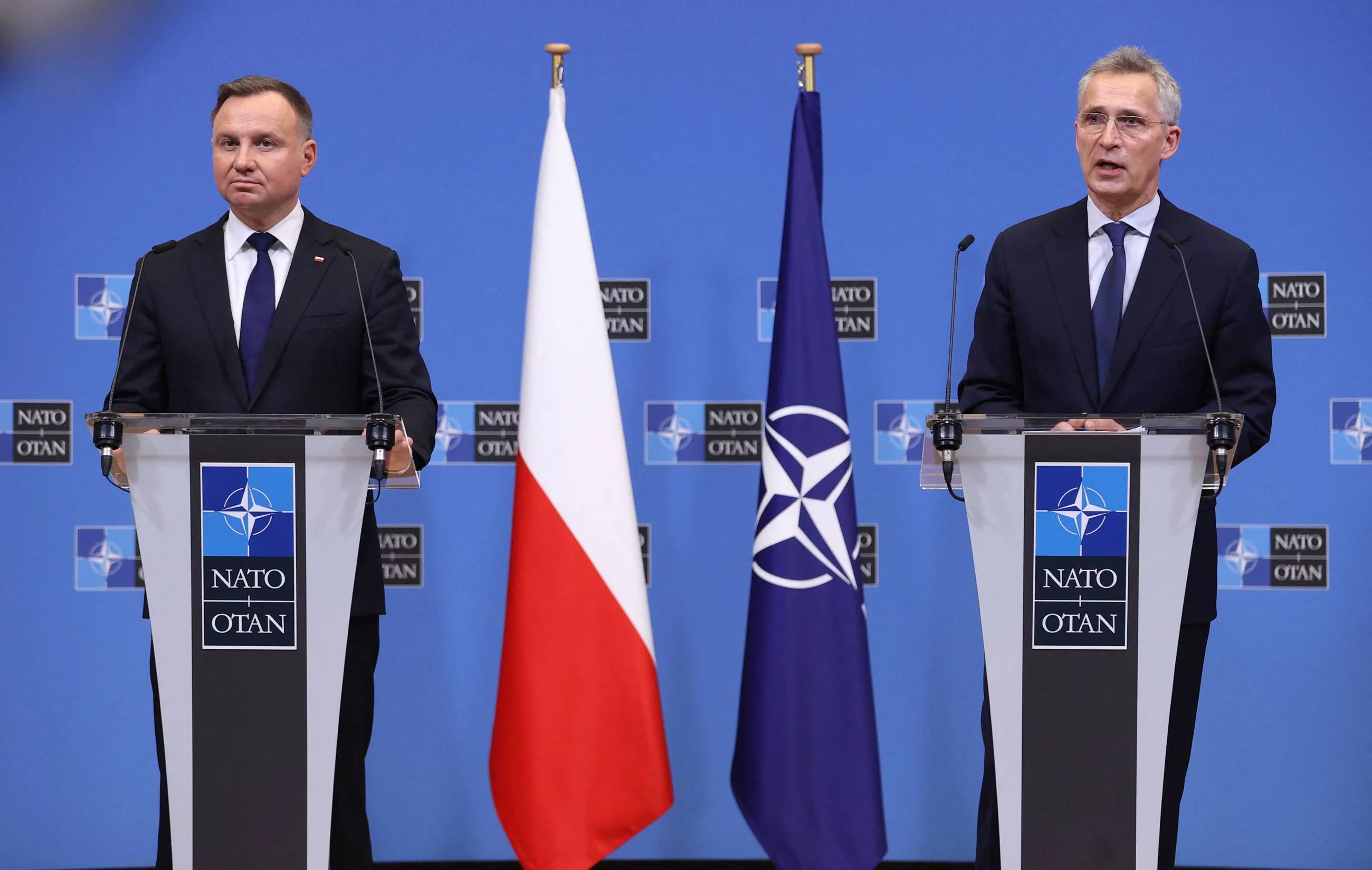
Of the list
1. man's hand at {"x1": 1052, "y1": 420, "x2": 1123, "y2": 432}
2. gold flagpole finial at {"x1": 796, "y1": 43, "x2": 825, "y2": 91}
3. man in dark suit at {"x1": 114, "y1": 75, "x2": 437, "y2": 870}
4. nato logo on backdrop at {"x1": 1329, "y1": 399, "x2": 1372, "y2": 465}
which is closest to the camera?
man's hand at {"x1": 1052, "y1": 420, "x2": 1123, "y2": 432}

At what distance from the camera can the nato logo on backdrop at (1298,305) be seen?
3455mm

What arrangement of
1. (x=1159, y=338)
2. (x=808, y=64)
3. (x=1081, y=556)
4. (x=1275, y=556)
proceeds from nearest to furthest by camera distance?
(x=1081, y=556)
(x=1159, y=338)
(x=808, y=64)
(x=1275, y=556)

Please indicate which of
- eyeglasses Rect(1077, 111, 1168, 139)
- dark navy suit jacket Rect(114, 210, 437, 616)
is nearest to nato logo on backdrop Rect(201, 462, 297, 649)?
dark navy suit jacket Rect(114, 210, 437, 616)

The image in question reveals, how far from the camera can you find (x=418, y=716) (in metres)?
3.53

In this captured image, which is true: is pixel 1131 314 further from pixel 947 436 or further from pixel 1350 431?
pixel 1350 431

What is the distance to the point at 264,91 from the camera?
2.46 m

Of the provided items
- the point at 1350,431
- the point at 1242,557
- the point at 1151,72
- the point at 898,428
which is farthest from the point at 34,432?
the point at 1350,431

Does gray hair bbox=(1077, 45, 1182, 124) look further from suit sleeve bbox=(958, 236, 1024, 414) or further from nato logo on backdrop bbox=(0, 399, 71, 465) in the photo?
nato logo on backdrop bbox=(0, 399, 71, 465)

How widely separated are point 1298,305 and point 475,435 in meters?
2.48

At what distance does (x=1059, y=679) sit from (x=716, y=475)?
173 cm

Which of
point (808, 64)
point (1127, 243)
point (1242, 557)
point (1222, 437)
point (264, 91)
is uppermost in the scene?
point (808, 64)

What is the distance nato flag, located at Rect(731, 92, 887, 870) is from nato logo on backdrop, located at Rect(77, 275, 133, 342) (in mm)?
2039

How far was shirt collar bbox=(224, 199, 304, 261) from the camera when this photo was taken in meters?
2.46

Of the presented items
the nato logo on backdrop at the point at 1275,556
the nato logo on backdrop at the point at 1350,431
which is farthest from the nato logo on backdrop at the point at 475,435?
the nato logo on backdrop at the point at 1350,431
